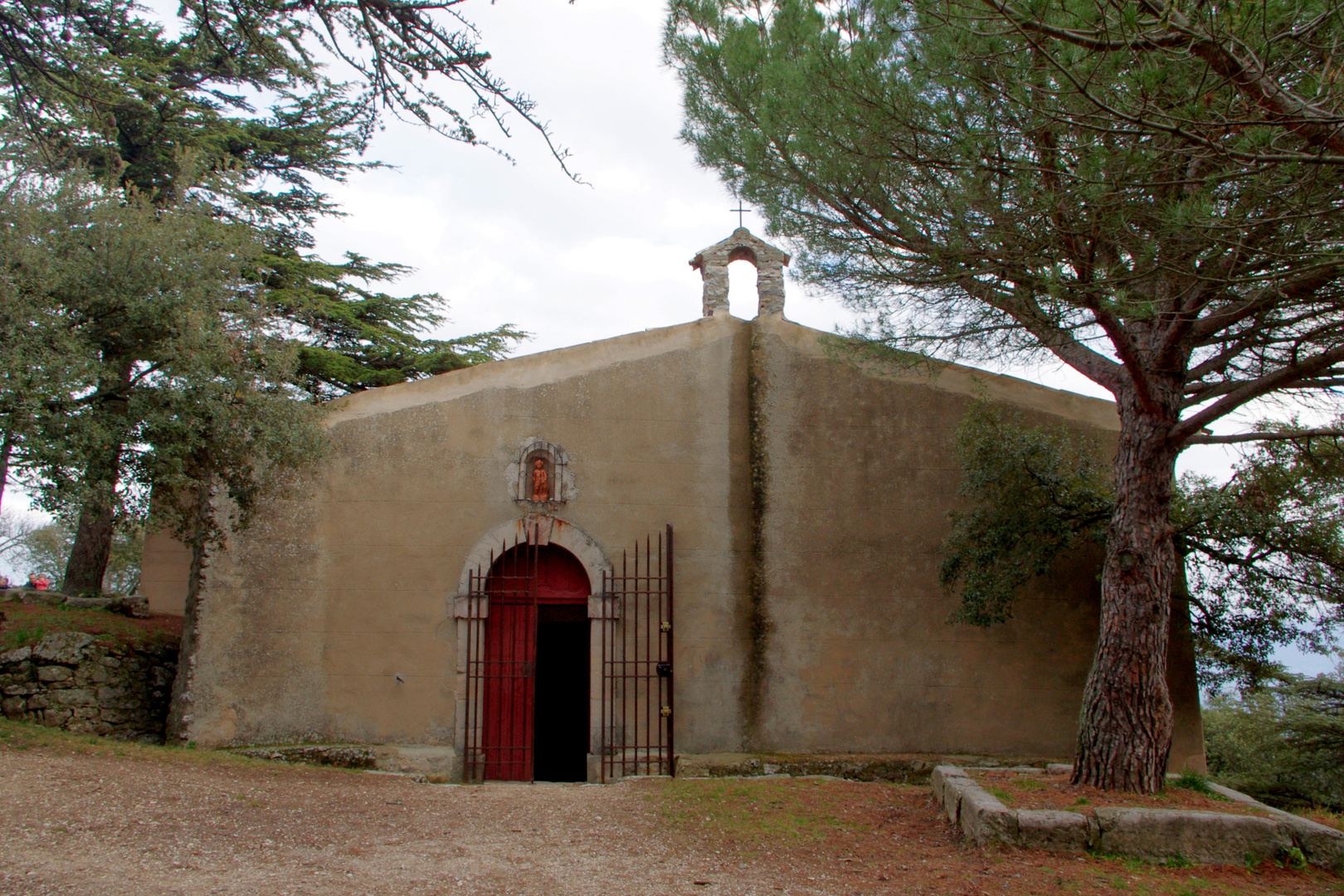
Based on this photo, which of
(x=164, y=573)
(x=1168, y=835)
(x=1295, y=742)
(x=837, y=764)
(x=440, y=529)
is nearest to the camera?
(x=1168, y=835)

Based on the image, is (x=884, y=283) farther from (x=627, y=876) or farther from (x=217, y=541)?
(x=217, y=541)

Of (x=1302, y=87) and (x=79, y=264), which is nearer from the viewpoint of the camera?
(x=1302, y=87)

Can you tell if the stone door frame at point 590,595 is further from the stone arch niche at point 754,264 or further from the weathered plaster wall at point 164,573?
the weathered plaster wall at point 164,573

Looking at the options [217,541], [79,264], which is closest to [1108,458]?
[217,541]

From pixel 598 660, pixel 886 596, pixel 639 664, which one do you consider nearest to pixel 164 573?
pixel 598 660

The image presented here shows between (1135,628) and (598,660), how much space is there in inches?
203

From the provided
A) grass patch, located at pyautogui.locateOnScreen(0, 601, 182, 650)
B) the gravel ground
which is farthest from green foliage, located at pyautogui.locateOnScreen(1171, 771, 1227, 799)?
grass patch, located at pyautogui.locateOnScreen(0, 601, 182, 650)

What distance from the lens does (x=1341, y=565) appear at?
851 centimetres

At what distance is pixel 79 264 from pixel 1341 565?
11.4 m

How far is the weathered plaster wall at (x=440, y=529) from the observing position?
9195 millimetres

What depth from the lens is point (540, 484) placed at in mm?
9992

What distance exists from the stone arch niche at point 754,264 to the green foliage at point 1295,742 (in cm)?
636

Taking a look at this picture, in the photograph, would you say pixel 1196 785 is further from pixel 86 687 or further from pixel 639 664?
pixel 86 687

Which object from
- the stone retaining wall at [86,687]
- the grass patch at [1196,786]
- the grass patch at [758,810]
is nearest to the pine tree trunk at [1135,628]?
the grass patch at [1196,786]
